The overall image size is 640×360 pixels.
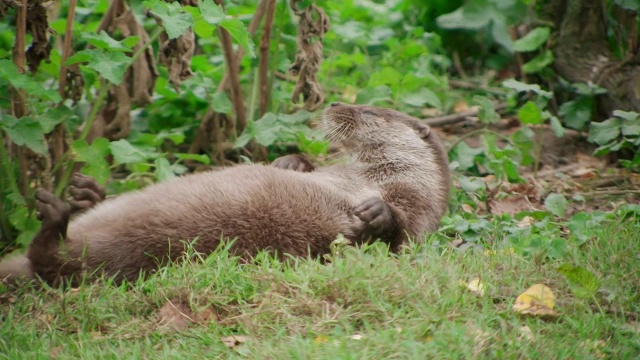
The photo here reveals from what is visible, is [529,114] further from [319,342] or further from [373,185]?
[319,342]

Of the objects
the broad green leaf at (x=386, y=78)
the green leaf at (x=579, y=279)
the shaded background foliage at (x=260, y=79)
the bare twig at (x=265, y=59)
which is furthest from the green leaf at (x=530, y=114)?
the green leaf at (x=579, y=279)

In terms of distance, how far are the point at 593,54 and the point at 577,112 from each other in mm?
473

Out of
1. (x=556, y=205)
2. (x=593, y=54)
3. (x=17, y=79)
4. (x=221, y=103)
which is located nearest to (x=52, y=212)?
(x=17, y=79)

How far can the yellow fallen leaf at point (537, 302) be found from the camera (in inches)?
134

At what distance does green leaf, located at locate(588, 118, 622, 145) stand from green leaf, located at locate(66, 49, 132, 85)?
114 inches

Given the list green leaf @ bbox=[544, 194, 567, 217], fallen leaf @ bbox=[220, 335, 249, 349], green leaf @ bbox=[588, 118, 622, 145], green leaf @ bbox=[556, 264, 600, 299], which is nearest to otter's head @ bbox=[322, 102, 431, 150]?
green leaf @ bbox=[544, 194, 567, 217]

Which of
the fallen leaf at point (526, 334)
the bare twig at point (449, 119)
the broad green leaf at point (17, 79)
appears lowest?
the bare twig at point (449, 119)

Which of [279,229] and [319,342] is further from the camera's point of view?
[279,229]

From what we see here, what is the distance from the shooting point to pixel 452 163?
17.9ft

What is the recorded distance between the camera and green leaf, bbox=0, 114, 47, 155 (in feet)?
13.4

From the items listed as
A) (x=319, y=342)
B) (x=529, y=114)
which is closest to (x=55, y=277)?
(x=319, y=342)

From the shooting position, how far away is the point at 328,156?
17.5 ft

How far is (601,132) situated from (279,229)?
246cm

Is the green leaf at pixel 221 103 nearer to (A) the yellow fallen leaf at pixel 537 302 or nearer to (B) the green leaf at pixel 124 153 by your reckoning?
(B) the green leaf at pixel 124 153
